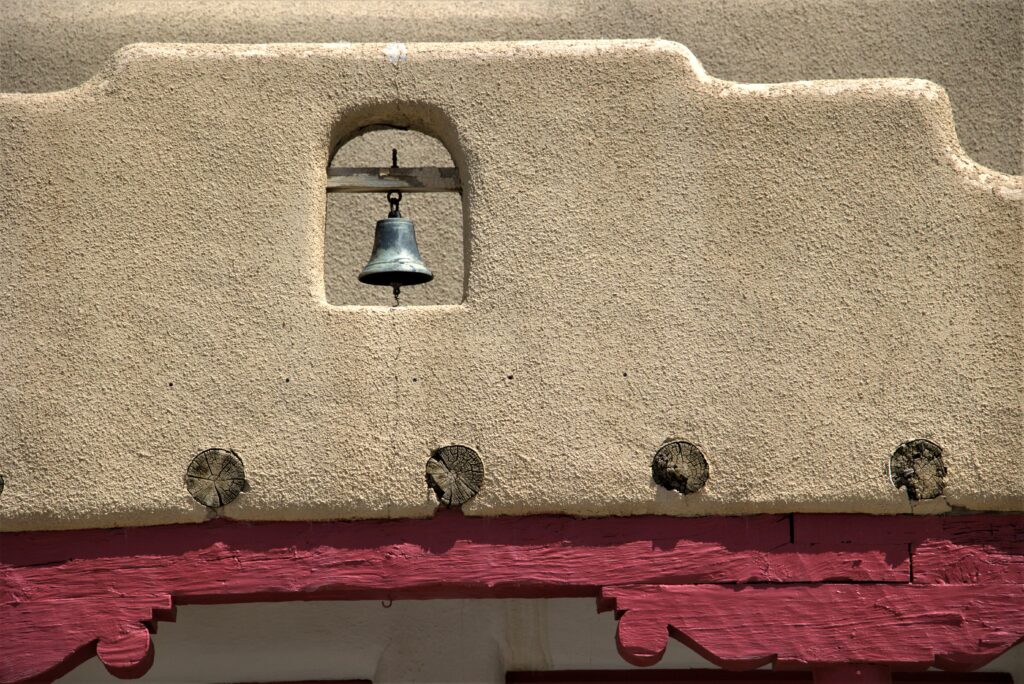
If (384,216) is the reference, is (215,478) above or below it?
below

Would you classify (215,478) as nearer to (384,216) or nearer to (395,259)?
(395,259)

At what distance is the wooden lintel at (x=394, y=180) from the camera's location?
16.3 ft

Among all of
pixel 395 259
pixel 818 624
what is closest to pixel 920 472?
pixel 818 624

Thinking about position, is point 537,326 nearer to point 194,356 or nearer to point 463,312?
point 463,312

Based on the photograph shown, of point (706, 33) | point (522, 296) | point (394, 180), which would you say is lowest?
point (522, 296)

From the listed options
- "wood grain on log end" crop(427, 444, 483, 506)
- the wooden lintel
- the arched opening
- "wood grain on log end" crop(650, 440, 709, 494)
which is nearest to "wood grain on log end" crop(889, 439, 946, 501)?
"wood grain on log end" crop(650, 440, 709, 494)

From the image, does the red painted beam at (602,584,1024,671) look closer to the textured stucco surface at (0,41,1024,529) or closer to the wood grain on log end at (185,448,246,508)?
the textured stucco surface at (0,41,1024,529)

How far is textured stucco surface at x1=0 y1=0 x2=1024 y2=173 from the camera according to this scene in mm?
6254

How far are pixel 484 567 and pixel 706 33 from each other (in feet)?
9.19

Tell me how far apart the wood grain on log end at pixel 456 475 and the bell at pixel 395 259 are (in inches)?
30.8

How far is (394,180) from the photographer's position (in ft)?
16.5

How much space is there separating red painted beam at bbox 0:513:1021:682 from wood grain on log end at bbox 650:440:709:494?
136 millimetres

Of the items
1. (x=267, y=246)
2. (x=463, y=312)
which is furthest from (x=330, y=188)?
(x=463, y=312)

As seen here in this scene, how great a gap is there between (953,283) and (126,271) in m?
2.62
